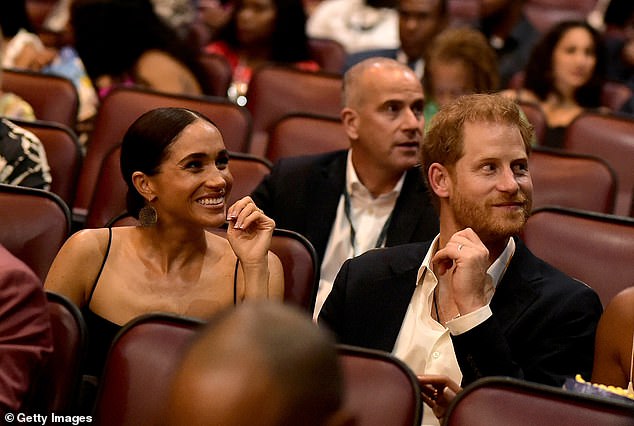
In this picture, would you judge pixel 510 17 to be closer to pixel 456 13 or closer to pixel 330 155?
pixel 456 13

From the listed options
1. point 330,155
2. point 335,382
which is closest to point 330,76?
point 330,155

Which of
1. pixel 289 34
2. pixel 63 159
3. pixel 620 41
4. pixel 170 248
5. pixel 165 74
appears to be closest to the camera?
pixel 170 248

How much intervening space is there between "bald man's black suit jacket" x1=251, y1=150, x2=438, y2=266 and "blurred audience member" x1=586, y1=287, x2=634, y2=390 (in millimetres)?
709

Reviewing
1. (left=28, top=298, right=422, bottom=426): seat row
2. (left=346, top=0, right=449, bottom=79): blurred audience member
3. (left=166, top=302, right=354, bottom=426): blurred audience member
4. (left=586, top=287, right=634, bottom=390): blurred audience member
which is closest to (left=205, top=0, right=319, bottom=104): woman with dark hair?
(left=346, top=0, right=449, bottom=79): blurred audience member

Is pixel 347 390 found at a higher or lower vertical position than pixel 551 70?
lower

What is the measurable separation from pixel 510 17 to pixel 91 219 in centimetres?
273

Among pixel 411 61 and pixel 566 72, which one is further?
pixel 411 61

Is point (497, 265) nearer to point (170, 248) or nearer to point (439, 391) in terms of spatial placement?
point (439, 391)

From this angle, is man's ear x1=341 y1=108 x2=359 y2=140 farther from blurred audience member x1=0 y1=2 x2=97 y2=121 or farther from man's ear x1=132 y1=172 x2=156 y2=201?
blurred audience member x1=0 y1=2 x2=97 y2=121

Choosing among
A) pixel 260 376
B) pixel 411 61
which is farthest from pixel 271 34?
pixel 260 376

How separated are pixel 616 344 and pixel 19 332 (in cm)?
113

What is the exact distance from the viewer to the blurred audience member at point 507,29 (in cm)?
497

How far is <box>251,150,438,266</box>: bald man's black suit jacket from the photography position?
286 cm

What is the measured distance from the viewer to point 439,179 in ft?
7.85
